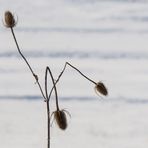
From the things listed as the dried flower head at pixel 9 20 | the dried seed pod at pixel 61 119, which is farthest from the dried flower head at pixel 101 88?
the dried flower head at pixel 9 20

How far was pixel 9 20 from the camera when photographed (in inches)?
76.9

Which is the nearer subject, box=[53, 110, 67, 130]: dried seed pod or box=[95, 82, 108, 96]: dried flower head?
box=[53, 110, 67, 130]: dried seed pod

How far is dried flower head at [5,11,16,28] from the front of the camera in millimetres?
1915

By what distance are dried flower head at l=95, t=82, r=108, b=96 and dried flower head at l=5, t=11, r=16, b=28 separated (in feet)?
2.04

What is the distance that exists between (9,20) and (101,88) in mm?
694

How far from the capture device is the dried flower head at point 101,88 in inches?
75.3

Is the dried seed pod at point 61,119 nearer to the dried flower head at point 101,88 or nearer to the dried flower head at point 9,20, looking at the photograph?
the dried flower head at point 101,88

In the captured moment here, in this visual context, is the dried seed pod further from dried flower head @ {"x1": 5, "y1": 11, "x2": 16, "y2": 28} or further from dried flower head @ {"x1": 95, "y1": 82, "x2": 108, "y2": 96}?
dried flower head @ {"x1": 5, "y1": 11, "x2": 16, "y2": 28}

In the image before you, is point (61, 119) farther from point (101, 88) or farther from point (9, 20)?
point (9, 20)

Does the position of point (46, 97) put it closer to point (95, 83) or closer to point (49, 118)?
point (49, 118)

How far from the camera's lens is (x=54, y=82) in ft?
5.48

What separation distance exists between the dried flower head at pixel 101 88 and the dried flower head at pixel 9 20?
0.62 m

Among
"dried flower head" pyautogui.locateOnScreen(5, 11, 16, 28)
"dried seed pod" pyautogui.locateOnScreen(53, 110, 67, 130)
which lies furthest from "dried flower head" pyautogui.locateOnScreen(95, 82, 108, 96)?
"dried flower head" pyautogui.locateOnScreen(5, 11, 16, 28)

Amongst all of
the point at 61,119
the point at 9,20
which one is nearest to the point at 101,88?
the point at 61,119
